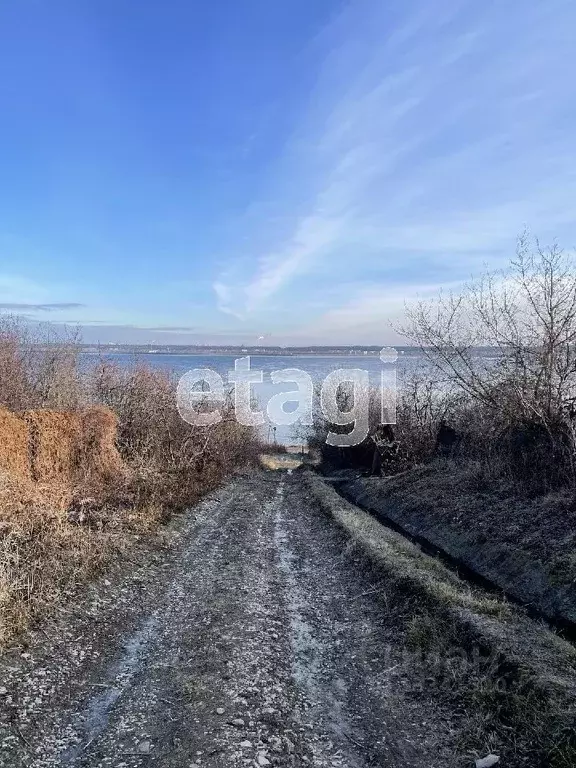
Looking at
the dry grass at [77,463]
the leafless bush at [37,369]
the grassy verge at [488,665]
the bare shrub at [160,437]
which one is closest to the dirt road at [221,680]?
the grassy verge at [488,665]

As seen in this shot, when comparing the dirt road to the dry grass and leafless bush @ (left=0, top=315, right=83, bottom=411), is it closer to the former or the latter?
the dry grass

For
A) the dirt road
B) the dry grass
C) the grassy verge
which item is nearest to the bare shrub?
the dry grass

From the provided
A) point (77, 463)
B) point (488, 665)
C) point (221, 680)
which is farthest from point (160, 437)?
point (488, 665)

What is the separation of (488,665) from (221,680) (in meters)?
2.71

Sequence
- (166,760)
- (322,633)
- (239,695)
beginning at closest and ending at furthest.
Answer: (166,760) < (239,695) < (322,633)

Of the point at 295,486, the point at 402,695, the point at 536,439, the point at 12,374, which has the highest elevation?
the point at 12,374

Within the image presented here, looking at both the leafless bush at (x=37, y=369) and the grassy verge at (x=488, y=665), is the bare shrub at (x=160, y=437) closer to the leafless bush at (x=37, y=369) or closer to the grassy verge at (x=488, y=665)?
the leafless bush at (x=37, y=369)

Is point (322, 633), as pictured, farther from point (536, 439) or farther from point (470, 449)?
point (470, 449)

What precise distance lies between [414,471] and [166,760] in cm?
1530

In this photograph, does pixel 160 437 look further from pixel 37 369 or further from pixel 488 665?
pixel 488 665

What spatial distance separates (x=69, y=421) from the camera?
14.5 m

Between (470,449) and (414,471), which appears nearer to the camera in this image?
(470,449)

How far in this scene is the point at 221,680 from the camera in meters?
5.62

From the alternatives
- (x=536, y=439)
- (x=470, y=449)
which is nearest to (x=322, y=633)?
(x=536, y=439)
